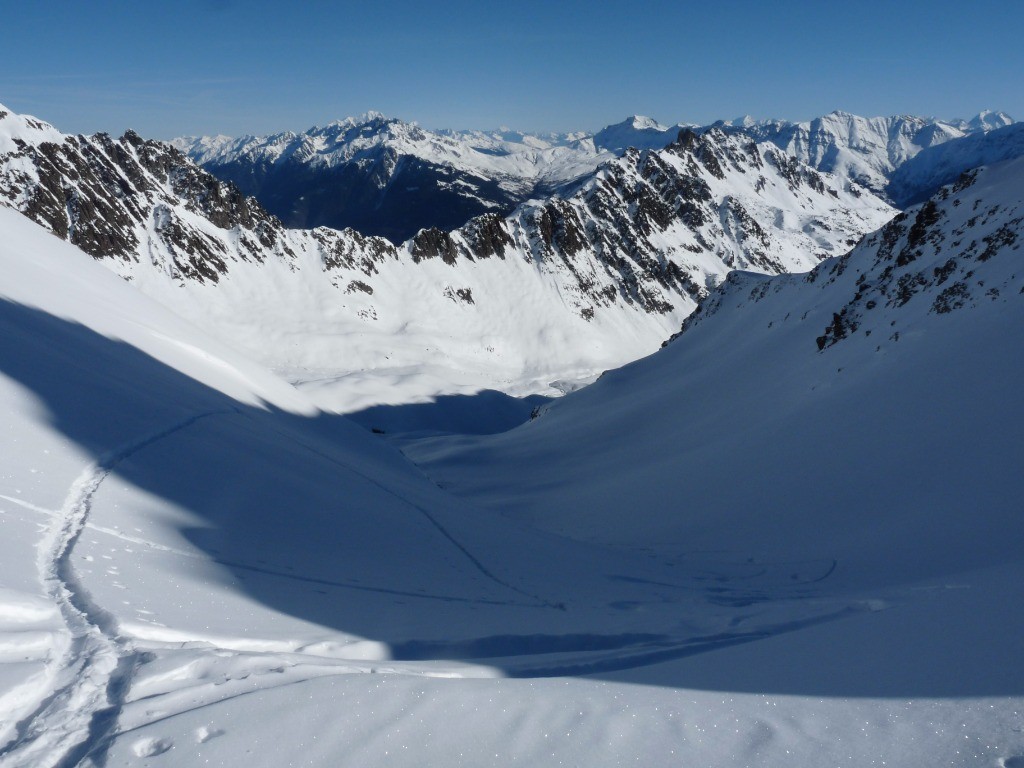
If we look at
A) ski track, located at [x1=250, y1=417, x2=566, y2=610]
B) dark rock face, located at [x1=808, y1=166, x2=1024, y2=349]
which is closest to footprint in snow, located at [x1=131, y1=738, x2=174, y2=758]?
ski track, located at [x1=250, y1=417, x2=566, y2=610]

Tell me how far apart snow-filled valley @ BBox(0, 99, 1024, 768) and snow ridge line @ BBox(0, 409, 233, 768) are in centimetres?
2

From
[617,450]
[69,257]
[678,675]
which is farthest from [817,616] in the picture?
[69,257]

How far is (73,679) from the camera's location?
12.4ft

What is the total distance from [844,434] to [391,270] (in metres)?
93.8

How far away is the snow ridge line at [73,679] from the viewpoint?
125 inches

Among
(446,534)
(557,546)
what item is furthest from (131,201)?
(446,534)

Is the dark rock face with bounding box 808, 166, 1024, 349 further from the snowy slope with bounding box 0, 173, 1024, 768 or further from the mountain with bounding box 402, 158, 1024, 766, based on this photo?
the snowy slope with bounding box 0, 173, 1024, 768

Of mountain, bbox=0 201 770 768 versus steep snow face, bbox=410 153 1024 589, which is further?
steep snow face, bbox=410 153 1024 589

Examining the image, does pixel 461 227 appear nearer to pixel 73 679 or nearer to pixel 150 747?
pixel 73 679

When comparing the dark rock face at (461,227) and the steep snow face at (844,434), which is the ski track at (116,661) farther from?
the dark rock face at (461,227)

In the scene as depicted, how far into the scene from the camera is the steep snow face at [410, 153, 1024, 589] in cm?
1168

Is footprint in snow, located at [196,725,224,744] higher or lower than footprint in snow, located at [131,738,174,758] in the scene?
higher

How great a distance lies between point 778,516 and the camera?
14.1 m

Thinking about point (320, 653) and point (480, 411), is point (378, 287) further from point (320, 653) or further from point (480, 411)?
point (320, 653)
